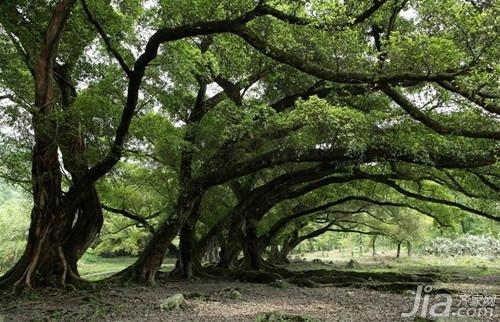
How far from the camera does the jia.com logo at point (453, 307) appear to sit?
25.2 feet

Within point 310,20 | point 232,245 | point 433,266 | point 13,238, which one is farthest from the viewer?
point 13,238

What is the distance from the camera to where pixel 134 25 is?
33.2 feet

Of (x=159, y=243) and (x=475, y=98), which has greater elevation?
(x=475, y=98)

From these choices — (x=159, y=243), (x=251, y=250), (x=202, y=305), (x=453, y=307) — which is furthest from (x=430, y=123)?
(x=251, y=250)

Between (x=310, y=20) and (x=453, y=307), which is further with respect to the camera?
(x=453, y=307)

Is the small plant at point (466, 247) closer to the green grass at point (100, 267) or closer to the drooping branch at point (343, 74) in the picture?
the green grass at point (100, 267)

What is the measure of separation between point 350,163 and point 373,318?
3974 millimetres

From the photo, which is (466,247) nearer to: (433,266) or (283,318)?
(433,266)

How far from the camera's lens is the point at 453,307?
840 cm

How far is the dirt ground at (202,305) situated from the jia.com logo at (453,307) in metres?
0.20

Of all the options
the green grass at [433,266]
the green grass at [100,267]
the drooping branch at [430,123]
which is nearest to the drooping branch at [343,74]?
the drooping branch at [430,123]

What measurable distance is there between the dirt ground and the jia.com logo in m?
0.20

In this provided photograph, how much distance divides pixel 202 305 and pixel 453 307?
16.2ft

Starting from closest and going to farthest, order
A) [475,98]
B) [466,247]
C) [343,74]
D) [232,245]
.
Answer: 1. [343,74]
2. [475,98]
3. [232,245]
4. [466,247]
